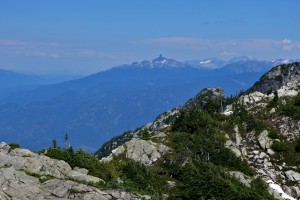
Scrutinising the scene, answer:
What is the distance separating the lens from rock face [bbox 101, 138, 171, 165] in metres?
76.7

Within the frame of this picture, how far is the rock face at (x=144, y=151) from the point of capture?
7669cm

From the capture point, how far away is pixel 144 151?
7919cm

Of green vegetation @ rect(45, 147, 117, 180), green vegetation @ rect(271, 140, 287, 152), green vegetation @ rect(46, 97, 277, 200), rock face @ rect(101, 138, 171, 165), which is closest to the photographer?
green vegetation @ rect(46, 97, 277, 200)

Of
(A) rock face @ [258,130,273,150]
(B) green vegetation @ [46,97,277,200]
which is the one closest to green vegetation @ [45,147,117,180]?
(B) green vegetation @ [46,97,277,200]

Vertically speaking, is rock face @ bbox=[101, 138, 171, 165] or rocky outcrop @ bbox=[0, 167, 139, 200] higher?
rocky outcrop @ bbox=[0, 167, 139, 200]

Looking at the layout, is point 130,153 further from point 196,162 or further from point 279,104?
point 279,104

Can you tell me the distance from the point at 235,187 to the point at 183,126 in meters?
43.0

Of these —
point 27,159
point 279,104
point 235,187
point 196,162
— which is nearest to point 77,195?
point 27,159

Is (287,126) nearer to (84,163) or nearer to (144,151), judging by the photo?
(144,151)

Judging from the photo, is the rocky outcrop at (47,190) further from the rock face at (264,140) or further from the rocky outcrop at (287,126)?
the rocky outcrop at (287,126)

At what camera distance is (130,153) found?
79.6 meters

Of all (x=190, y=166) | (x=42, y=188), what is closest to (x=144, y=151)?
(x=190, y=166)

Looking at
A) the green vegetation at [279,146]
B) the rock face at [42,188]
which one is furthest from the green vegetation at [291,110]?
the rock face at [42,188]

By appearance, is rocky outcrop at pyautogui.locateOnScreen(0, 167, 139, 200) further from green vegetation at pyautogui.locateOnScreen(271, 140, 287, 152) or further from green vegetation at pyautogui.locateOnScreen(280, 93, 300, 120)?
green vegetation at pyautogui.locateOnScreen(280, 93, 300, 120)
